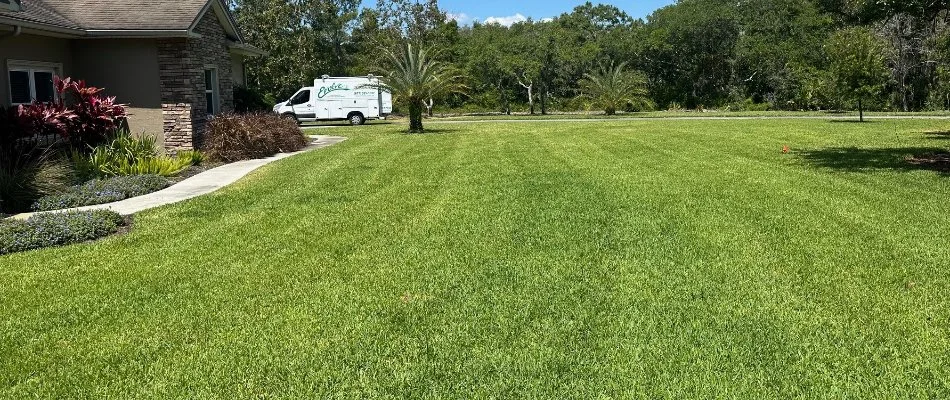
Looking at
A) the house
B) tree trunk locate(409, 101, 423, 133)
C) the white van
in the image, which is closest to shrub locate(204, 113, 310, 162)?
the house

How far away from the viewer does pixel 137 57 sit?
15.5 m

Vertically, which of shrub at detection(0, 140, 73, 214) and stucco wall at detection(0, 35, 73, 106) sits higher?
stucco wall at detection(0, 35, 73, 106)

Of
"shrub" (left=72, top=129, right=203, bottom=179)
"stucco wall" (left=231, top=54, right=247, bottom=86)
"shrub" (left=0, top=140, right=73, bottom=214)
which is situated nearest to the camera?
"shrub" (left=0, top=140, right=73, bottom=214)

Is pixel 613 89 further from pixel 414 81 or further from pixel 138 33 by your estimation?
pixel 138 33

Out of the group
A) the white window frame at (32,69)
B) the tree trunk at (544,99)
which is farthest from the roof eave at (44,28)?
the tree trunk at (544,99)

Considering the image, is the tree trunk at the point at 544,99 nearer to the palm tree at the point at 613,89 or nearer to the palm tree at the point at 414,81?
the palm tree at the point at 613,89

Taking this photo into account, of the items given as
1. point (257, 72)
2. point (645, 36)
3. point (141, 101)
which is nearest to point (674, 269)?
point (141, 101)

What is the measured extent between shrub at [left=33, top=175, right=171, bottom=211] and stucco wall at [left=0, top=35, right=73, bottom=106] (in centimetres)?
322

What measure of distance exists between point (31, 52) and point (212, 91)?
4.86m

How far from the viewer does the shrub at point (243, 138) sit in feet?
51.9

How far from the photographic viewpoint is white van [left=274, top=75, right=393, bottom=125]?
32.2m

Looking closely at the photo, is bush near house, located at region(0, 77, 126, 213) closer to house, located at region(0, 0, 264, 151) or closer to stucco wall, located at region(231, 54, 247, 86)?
house, located at region(0, 0, 264, 151)

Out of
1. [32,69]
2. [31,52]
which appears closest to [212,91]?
[32,69]

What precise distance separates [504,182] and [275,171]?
4555 millimetres
